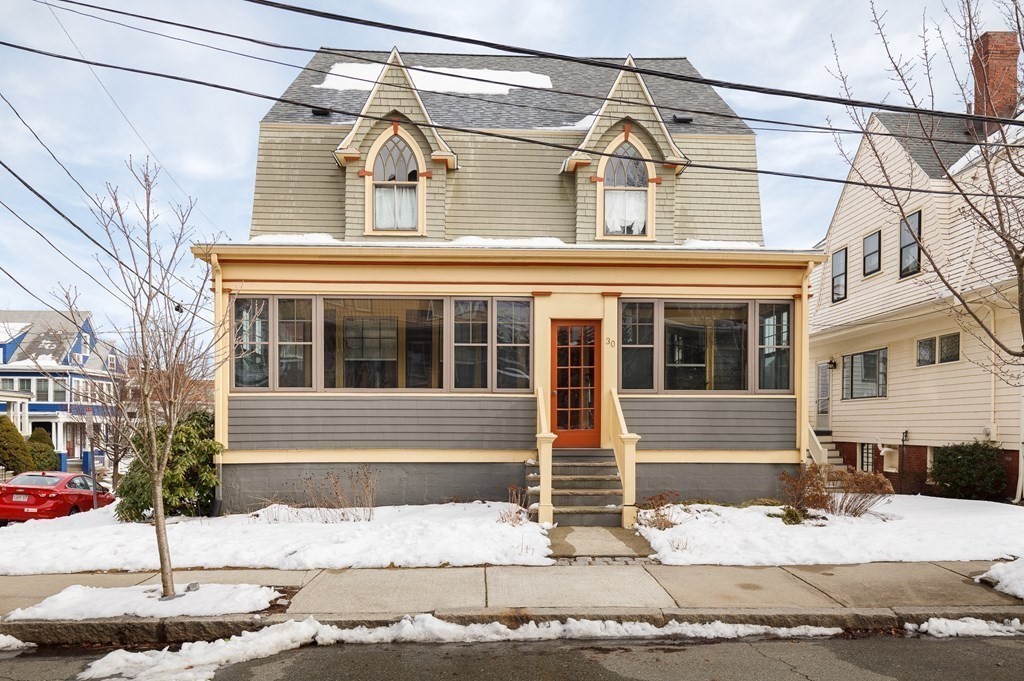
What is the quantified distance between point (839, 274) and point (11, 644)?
776 inches

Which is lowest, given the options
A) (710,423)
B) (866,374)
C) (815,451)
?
(815,451)

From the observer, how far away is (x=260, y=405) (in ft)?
36.3

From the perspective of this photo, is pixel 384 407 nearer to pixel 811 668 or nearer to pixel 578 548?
pixel 578 548

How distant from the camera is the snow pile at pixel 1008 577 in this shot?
6.50 meters

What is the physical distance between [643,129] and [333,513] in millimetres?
8430

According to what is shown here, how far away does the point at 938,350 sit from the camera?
580 inches

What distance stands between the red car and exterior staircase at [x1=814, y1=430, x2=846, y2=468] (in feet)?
61.6

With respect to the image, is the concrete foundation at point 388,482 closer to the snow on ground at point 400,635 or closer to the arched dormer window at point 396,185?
the arched dormer window at point 396,185

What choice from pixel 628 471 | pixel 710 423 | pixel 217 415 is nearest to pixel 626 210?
pixel 710 423

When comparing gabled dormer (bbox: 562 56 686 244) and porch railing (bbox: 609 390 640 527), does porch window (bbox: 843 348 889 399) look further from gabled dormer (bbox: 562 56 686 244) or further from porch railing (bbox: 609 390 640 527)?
porch railing (bbox: 609 390 640 527)

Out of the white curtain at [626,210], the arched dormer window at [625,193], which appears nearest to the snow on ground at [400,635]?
the arched dormer window at [625,193]

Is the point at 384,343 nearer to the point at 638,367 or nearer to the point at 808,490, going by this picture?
the point at 638,367

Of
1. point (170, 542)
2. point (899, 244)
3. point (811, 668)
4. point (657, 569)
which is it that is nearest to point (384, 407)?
point (170, 542)

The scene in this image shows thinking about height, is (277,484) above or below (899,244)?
below
